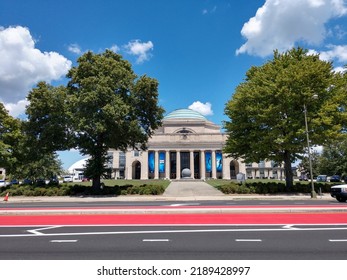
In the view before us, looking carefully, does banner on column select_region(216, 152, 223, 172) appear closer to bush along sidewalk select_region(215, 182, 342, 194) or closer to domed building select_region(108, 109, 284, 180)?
domed building select_region(108, 109, 284, 180)

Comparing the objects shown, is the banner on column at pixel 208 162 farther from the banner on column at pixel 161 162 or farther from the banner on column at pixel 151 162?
the banner on column at pixel 151 162

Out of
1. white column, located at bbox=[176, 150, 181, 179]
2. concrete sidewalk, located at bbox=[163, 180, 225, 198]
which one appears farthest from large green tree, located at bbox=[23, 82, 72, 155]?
white column, located at bbox=[176, 150, 181, 179]

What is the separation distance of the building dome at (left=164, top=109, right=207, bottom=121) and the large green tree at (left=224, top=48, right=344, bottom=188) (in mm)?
78061

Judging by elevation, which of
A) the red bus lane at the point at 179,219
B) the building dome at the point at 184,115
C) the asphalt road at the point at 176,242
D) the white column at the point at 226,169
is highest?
the building dome at the point at 184,115

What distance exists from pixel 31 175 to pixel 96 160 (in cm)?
2793

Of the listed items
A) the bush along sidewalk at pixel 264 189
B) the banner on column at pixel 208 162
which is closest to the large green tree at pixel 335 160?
the bush along sidewalk at pixel 264 189

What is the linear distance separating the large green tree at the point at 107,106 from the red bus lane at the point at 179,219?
50.2ft

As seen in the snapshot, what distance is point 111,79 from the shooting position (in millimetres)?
30047

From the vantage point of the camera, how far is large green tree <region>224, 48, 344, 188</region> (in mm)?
29109

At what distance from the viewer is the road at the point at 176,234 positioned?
6.86 m

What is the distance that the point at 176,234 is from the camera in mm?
9289

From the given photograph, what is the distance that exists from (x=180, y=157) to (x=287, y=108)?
73.0m

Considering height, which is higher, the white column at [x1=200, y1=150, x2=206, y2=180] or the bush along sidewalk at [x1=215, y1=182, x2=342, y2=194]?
the white column at [x1=200, y1=150, x2=206, y2=180]

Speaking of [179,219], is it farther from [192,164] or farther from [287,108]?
[192,164]
